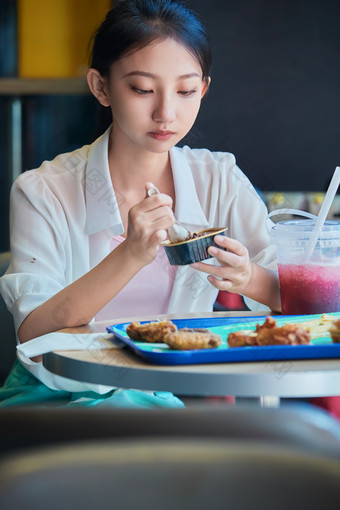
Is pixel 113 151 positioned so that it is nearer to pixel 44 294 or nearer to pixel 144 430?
pixel 44 294

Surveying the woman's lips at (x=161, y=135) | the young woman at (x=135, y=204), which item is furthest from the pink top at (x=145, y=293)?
the woman's lips at (x=161, y=135)

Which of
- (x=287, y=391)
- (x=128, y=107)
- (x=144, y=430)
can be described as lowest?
(x=287, y=391)

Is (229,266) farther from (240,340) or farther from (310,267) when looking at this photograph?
(240,340)

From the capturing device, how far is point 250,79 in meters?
3.49

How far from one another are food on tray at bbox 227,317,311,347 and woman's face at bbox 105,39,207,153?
0.54 m

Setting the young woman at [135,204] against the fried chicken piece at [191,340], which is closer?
the fried chicken piece at [191,340]

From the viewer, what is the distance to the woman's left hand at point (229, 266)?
1193mm

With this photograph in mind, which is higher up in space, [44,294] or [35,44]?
[35,44]

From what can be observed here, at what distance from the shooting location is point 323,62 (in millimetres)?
3473

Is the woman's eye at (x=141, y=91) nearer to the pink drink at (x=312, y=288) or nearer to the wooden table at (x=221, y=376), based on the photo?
the pink drink at (x=312, y=288)

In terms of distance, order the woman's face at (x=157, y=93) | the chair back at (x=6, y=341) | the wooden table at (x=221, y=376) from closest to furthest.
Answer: the wooden table at (x=221, y=376)
the woman's face at (x=157, y=93)
the chair back at (x=6, y=341)

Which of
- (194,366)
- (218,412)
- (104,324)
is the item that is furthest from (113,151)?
(218,412)

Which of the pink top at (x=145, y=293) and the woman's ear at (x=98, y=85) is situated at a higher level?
the woman's ear at (x=98, y=85)

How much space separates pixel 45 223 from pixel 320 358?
28.9 inches
